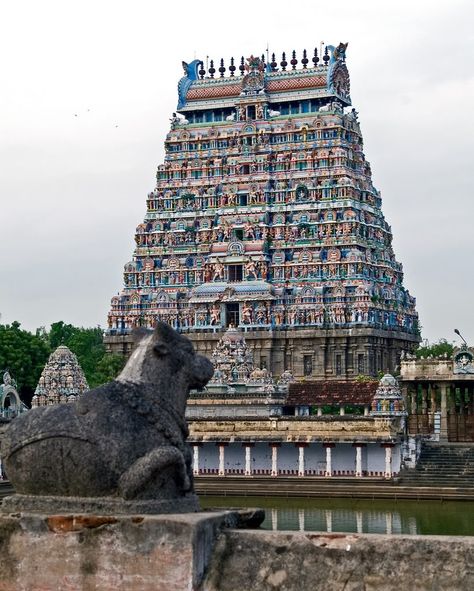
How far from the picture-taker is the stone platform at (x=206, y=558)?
839 centimetres

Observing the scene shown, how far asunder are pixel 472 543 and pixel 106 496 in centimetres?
251

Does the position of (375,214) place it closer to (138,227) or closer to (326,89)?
(326,89)

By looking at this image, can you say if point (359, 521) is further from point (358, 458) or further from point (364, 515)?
point (358, 458)

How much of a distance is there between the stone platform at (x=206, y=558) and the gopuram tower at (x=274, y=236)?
66.9 metres

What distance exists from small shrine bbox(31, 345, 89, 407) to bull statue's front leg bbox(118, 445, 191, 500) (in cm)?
4746

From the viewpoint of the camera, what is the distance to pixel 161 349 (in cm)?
973

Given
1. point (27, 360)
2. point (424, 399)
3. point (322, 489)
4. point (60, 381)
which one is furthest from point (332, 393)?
point (27, 360)

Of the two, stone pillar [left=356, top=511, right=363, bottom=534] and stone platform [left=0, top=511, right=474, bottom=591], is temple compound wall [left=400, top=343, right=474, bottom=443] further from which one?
stone platform [left=0, top=511, right=474, bottom=591]

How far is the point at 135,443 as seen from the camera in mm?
8914

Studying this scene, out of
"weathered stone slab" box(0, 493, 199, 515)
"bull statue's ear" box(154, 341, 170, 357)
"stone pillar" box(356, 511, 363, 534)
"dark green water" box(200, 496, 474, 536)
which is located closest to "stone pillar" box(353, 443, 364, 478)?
"dark green water" box(200, 496, 474, 536)

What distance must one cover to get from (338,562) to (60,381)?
50104 millimetres

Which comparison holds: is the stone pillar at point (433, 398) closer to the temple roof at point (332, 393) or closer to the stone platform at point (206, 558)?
the temple roof at point (332, 393)

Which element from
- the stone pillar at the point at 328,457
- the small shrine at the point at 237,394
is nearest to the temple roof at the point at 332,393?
the small shrine at the point at 237,394

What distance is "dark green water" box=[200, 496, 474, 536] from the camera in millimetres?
35250
